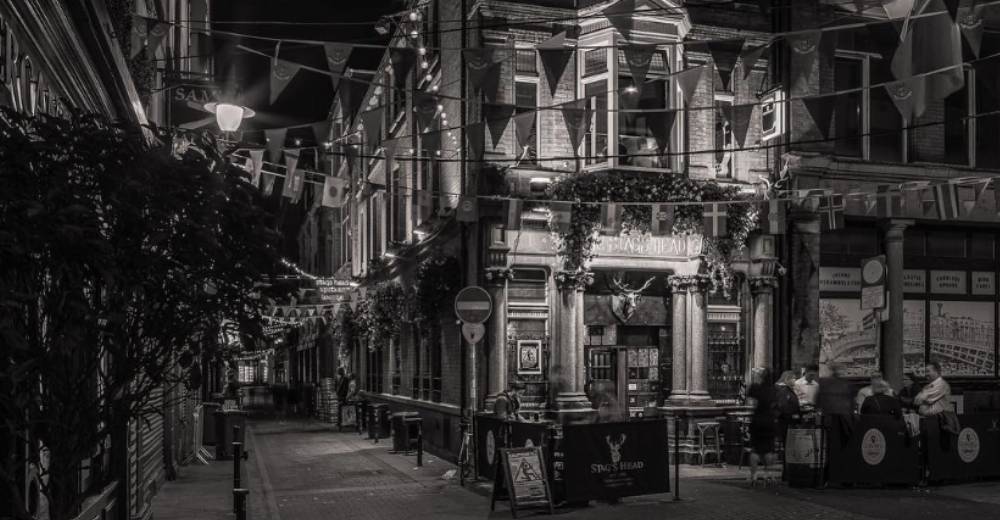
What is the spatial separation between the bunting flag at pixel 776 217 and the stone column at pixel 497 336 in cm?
502

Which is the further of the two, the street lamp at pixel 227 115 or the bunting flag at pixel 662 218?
the bunting flag at pixel 662 218

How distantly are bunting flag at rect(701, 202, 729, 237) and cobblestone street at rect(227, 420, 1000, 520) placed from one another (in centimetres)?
444

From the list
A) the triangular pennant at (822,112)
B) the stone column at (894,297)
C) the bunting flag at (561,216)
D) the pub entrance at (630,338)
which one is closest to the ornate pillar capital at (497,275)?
the bunting flag at (561,216)

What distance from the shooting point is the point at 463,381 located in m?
20.5

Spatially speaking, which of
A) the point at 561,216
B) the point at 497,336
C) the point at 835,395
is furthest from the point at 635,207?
the point at 835,395

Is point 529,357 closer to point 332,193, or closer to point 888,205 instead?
point 332,193

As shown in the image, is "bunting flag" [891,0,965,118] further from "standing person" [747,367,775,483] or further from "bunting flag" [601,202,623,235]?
"bunting flag" [601,202,623,235]

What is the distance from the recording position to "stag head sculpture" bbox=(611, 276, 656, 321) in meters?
20.4

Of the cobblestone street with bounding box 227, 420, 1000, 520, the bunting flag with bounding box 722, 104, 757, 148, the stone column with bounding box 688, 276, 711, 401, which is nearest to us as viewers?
the cobblestone street with bounding box 227, 420, 1000, 520

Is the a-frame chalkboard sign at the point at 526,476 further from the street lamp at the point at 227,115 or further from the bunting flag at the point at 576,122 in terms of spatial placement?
the street lamp at the point at 227,115

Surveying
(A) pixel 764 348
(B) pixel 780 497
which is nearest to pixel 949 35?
(B) pixel 780 497

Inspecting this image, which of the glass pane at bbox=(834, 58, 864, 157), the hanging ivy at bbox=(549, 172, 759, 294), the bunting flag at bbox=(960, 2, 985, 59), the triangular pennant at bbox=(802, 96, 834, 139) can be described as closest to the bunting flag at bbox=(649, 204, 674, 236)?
the hanging ivy at bbox=(549, 172, 759, 294)

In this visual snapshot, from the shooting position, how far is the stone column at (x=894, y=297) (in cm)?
2156

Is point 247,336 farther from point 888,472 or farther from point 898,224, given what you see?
point 898,224
